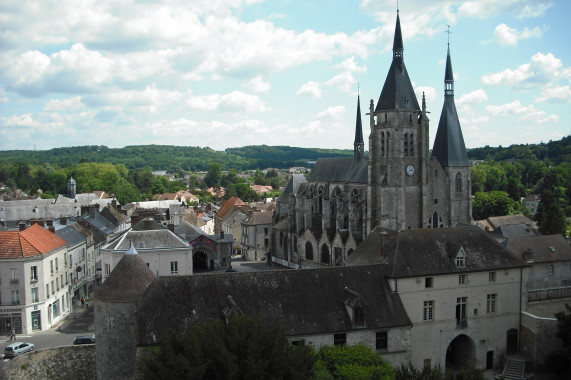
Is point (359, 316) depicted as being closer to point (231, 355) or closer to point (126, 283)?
point (231, 355)

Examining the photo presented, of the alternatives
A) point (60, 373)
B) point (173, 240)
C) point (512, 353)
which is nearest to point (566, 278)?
point (512, 353)

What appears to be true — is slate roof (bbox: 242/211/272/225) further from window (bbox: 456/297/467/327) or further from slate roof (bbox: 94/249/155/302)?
slate roof (bbox: 94/249/155/302)

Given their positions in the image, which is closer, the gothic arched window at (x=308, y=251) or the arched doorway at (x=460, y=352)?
the arched doorway at (x=460, y=352)

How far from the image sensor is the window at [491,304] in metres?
33.5

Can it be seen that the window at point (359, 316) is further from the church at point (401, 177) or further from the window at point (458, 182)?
the window at point (458, 182)

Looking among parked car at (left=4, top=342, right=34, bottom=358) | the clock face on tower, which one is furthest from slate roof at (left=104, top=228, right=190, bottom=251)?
the clock face on tower

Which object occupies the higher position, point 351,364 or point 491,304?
point 491,304

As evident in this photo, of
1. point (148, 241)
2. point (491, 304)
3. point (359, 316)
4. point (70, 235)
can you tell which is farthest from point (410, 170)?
point (70, 235)

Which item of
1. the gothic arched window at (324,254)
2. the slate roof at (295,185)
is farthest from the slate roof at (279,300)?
the slate roof at (295,185)

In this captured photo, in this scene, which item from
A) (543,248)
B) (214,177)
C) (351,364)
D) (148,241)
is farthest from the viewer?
(214,177)

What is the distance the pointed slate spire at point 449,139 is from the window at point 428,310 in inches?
1069

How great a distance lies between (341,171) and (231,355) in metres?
46.1

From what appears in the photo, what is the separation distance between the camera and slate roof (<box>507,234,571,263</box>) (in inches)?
1852

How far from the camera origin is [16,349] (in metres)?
32.4
